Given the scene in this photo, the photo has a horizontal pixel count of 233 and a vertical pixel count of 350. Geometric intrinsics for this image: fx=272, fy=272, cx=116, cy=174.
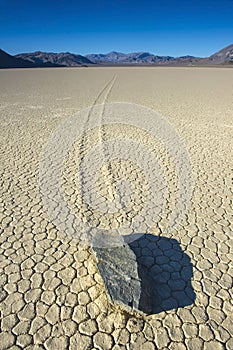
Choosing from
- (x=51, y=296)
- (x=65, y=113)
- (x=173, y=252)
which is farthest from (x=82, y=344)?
(x=65, y=113)

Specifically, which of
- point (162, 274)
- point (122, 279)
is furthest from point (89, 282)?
point (162, 274)

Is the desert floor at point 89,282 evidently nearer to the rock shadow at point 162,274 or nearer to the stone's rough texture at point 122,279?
the rock shadow at point 162,274

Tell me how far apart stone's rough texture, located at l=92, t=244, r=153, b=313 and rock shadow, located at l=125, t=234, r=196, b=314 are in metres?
0.04

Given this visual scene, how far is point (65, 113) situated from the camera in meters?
11.7

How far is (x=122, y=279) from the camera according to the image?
2633 millimetres

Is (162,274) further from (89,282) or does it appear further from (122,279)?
(89,282)

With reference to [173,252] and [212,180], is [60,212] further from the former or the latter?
[212,180]

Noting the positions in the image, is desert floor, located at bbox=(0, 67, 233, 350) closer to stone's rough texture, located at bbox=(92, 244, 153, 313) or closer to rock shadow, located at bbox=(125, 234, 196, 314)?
rock shadow, located at bbox=(125, 234, 196, 314)

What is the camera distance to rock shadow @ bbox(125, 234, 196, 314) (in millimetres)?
2646

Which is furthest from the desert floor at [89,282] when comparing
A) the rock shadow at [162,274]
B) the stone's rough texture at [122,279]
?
the stone's rough texture at [122,279]

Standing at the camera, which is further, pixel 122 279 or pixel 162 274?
pixel 162 274

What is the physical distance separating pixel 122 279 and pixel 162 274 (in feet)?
2.02

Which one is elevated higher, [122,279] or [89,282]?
[122,279]

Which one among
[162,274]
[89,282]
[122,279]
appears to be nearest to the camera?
[122,279]
